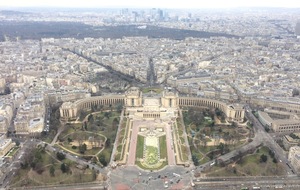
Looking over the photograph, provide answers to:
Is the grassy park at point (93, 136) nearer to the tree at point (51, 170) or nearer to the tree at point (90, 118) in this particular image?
the tree at point (90, 118)

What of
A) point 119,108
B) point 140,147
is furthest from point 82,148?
point 119,108

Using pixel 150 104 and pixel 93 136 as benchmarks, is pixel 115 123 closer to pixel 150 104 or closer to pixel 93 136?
pixel 93 136

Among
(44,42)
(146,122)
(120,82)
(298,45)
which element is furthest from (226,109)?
(44,42)

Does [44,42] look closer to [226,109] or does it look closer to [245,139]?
[226,109]

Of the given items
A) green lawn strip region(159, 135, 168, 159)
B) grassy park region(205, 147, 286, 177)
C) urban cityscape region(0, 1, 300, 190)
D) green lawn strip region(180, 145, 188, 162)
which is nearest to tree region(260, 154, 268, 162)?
grassy park region(205, 147, 286, 177)

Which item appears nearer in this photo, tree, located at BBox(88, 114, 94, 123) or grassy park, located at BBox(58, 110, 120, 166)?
grassy park, located at BBox(58, 110, 120, 166)

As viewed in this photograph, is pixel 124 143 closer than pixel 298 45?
Yes

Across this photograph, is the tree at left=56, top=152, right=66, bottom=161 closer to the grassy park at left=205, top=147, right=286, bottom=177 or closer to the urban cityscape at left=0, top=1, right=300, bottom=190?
the urban cityscape at left=0, top=1, right=300, bottom=190

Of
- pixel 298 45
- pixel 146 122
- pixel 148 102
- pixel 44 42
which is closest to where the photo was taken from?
pixel 146 122
